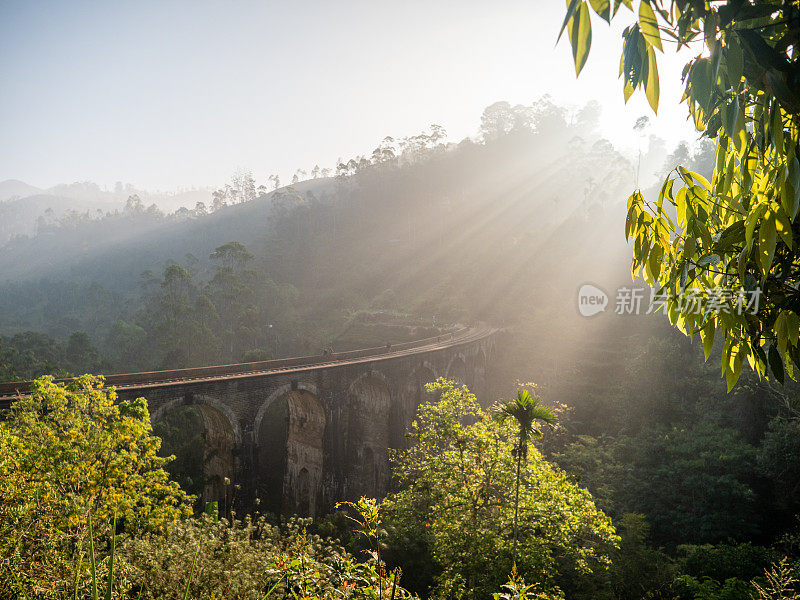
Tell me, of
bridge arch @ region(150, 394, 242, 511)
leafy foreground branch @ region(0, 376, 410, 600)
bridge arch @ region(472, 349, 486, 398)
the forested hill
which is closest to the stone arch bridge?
bridge arch @ region(150, 394, 242, 511)

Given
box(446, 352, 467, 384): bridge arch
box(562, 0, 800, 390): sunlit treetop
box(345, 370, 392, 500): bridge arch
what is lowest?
box(345, 370, 392, 500): bridge arch

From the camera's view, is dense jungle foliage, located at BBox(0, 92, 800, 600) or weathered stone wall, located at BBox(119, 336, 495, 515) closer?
dense jungle foliage, located at BBox(0, 92, 800, 600)

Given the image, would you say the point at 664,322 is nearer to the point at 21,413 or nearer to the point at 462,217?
the point at 21,413

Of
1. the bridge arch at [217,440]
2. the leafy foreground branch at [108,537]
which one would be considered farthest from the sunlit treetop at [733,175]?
the bridge arch at [217,440]

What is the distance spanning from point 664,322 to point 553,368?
29.4 ft

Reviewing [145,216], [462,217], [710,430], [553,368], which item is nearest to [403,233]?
[462,217]

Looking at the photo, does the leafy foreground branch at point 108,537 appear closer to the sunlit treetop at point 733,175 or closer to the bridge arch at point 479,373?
the sunlit treetop at point 733,175

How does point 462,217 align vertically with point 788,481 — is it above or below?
above

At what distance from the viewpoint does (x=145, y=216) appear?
12781cm

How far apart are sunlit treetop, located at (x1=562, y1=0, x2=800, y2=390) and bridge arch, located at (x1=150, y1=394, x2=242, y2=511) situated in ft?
44.2

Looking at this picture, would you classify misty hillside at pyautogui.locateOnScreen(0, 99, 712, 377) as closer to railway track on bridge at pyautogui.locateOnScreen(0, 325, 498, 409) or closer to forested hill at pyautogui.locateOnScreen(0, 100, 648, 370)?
forested hill at pyautogui.locateOnScreen(0, 100, 648, 370)

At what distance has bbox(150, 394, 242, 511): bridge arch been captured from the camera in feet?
43.3

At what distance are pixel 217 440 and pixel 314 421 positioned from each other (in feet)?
13.0

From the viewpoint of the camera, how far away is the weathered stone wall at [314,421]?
13867mm
